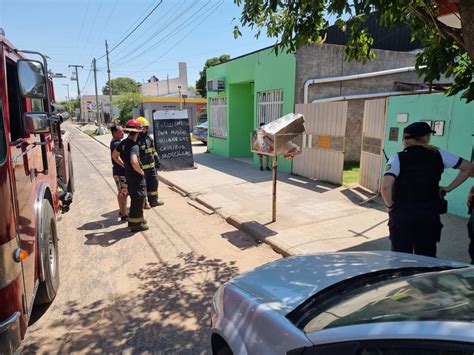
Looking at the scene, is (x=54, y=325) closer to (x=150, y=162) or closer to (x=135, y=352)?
(x=135, y=352)

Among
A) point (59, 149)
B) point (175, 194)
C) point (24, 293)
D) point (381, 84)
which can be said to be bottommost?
point (175, 194)

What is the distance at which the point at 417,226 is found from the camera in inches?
131

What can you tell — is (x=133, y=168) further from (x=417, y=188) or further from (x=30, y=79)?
(x=417, y=188)

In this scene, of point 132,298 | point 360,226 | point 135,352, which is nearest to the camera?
point 135,352

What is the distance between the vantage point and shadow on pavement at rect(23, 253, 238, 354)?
Answer: 10.2 ft

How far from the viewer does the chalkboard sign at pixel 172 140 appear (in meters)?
12.2

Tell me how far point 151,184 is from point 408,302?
6.54 m

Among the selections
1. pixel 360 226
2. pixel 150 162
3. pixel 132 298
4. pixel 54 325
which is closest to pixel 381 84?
pixel 360 226

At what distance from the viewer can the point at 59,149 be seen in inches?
248

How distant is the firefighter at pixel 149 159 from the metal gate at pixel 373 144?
15.3 feet

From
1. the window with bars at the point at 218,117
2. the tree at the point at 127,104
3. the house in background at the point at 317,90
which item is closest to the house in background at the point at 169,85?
the tree at the point at 127,104

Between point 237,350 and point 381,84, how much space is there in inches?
456

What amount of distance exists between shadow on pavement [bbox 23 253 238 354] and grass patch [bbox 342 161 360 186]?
576 cm

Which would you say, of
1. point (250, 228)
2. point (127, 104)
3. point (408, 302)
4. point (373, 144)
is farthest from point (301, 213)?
point (127, 104)
